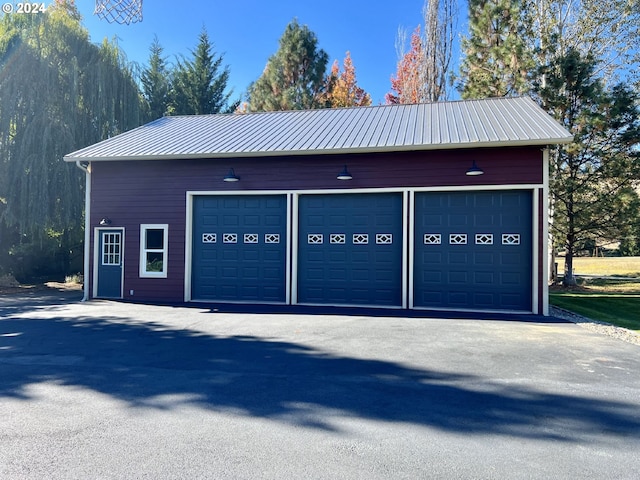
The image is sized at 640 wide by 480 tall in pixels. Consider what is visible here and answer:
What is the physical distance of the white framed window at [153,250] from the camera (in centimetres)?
1127

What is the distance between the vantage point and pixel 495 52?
1650cm

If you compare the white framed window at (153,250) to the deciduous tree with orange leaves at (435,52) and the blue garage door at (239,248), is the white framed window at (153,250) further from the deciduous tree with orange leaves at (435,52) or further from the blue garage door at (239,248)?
the deciduous tree with orange leaves at (435,52)

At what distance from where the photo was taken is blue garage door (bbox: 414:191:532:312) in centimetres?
959

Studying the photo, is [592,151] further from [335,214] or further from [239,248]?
[239,248]

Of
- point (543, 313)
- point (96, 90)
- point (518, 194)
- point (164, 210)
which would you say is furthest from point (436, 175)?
point (96, 90)

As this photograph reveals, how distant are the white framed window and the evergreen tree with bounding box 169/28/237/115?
17.9m

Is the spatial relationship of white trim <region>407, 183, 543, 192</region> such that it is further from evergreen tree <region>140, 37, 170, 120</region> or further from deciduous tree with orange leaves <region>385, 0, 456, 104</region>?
evergreen tree <region>140, 37, 170, 120</region>

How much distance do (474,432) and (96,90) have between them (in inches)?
683

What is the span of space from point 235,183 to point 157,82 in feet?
64.1

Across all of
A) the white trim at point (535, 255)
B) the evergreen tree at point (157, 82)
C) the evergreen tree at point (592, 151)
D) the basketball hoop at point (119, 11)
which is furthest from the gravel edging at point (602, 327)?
the evergreen tree at point (157, 82)

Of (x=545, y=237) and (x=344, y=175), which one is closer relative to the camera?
(x=545, y=237)

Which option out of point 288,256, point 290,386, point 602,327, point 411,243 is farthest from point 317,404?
point 288,256

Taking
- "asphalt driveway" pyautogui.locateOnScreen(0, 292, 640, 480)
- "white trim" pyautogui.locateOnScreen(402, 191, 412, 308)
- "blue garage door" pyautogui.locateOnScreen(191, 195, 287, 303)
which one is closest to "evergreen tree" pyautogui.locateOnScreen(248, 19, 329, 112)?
"blue garage door" pyautogui.locateOnScreen(191, 195, 287, 303)

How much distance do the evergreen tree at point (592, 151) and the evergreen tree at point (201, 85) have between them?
20.1 metres
